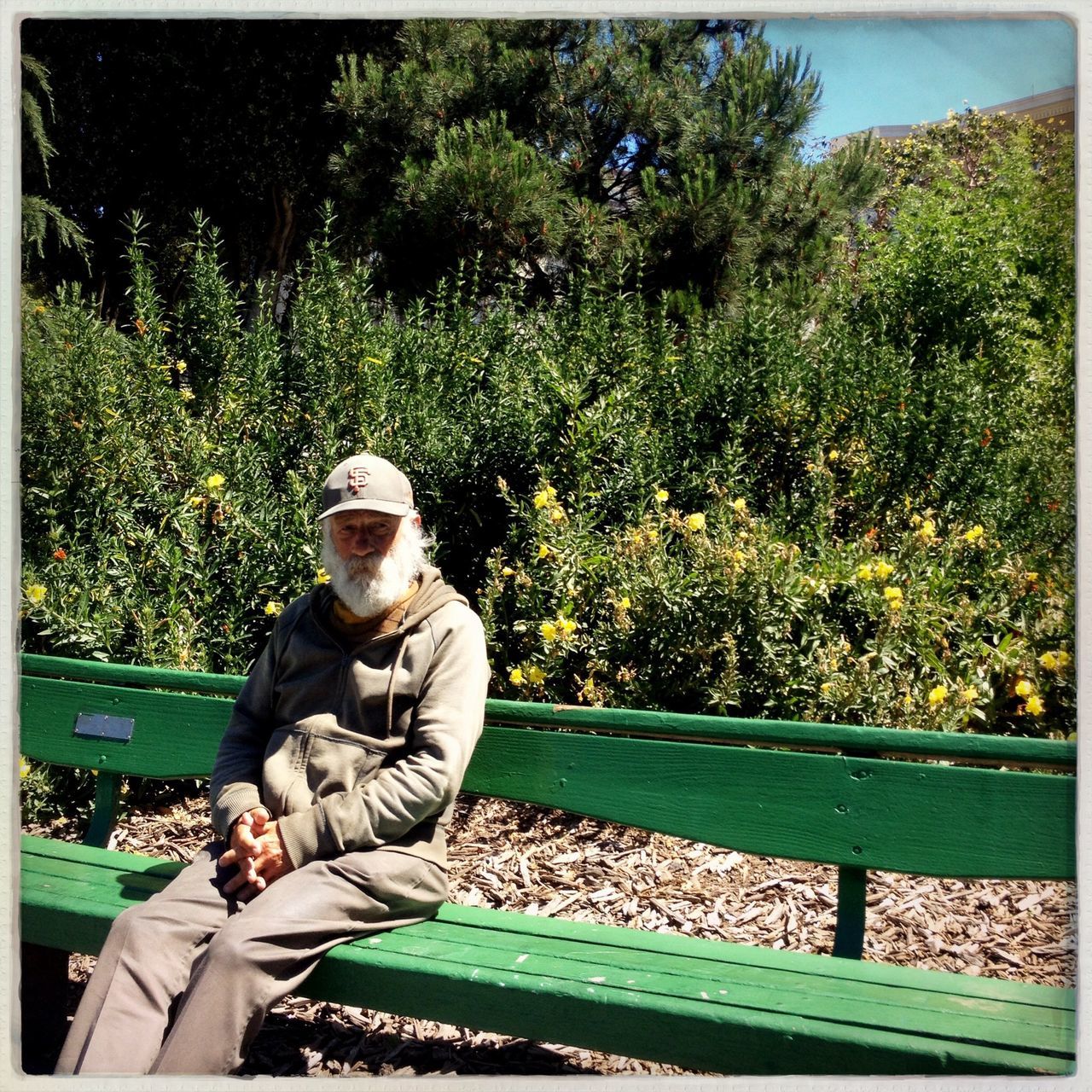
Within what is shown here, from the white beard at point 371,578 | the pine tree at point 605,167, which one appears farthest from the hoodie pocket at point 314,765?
the pine tree at point 605,167

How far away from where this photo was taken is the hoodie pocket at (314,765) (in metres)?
2.49

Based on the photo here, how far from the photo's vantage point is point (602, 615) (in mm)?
3727

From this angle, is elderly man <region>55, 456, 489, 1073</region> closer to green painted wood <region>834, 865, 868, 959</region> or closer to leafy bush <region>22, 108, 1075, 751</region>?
green painted wood <region>834, 865, 868, 959</region>

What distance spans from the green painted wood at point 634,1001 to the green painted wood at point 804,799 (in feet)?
0.95

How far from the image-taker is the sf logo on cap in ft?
8.39

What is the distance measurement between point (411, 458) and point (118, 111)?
6.32 meters

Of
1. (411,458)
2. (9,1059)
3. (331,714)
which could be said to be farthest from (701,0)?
(9,1059)

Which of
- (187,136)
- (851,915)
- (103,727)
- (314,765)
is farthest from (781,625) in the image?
(187,136)

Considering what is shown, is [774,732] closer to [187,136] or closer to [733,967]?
[733,967]

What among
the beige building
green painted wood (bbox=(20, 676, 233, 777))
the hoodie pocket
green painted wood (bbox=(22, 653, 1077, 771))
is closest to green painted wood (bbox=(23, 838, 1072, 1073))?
the hoodie pocket

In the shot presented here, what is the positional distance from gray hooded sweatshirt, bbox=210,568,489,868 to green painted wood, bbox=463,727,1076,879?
0.29 meters

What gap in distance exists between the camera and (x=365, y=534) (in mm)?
2584

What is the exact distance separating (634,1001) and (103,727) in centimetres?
191

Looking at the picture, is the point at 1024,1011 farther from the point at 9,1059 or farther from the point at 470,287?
the point at 470,287
